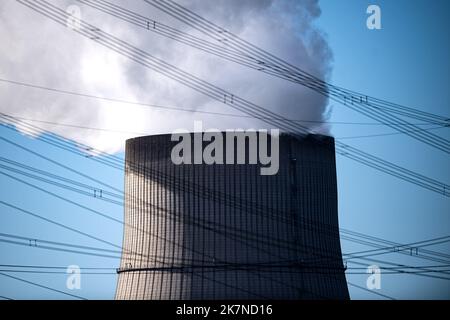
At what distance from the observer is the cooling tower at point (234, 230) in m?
21.3

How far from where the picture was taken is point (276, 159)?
71.9 feet

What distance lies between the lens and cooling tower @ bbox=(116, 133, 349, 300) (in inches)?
838

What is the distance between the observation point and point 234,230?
21328 mm
